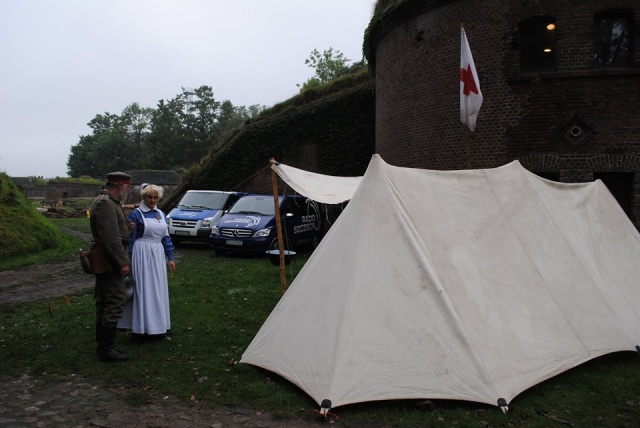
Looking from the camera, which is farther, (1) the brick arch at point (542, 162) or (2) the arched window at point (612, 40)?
(1) the brick arch at point (542, 162)

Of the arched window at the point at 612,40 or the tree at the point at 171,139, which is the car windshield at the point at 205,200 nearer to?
the arched window at the point at 612,40

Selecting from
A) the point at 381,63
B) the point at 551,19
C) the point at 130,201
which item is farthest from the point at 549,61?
the point at 130,201

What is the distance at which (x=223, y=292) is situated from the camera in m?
8.48

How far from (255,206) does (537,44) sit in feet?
27.1

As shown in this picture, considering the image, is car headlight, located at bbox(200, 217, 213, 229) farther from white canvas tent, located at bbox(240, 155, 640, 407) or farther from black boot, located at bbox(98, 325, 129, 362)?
white canvas tent, located at bbox(240, 155, 640, 407)

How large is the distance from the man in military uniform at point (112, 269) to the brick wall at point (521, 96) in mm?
7836

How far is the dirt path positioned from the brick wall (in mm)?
8412

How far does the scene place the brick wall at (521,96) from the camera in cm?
1104

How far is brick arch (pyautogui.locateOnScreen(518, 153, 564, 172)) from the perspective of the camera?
449 inches

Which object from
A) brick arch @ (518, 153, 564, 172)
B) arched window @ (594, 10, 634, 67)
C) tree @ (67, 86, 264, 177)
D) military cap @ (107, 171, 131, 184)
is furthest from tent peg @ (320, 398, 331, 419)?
tree @ (67, 86, 264, 177)

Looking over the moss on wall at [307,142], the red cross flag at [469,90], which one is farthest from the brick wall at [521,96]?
the moss on wall at [307,142]

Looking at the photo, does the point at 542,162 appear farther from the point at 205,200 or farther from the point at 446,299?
the point at 205,200

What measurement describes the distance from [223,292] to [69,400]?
4.37m

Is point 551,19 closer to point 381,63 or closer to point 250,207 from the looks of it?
point 381,63
